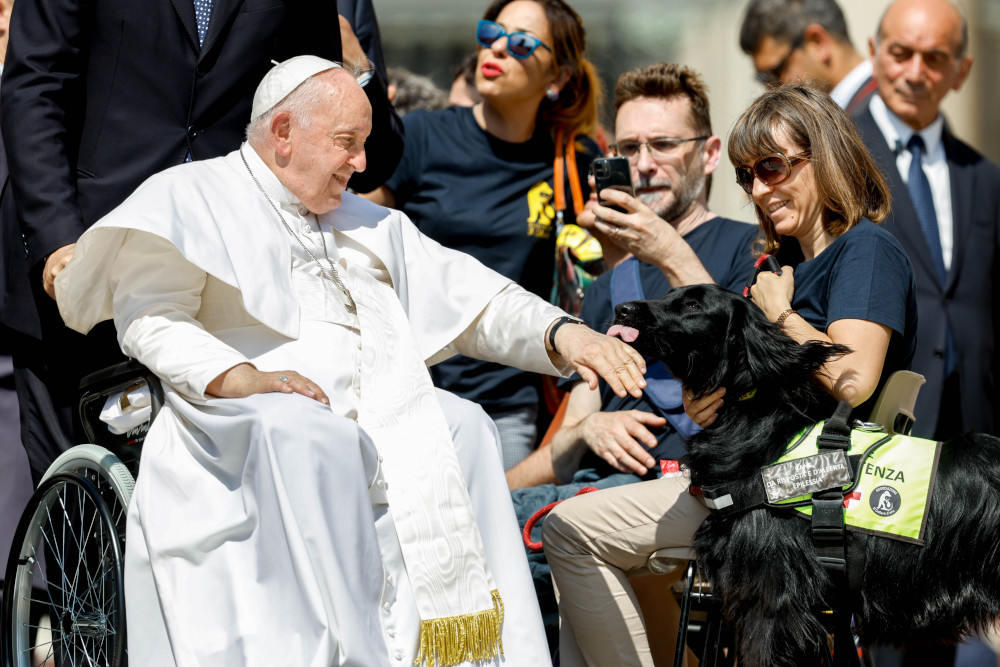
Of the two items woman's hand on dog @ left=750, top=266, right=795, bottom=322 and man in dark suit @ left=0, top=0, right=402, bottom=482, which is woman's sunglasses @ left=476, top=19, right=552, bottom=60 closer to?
man in dark suit @ left=0, top=0, right=402, bottom=482

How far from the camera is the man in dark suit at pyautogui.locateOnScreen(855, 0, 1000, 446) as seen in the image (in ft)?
17.2

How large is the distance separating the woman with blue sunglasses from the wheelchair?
1.70 metres

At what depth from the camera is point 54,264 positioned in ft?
11.7

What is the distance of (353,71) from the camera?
379 cm

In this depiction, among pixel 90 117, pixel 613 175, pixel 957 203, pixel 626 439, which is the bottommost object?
pixel 626 439

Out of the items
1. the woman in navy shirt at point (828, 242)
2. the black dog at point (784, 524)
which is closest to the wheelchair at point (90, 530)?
the black dog at point (784, 524)

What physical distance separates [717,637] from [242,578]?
1438 mm

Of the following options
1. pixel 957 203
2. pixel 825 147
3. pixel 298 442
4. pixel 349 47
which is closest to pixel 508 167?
pixel 349 47

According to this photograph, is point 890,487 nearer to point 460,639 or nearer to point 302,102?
point 460,639

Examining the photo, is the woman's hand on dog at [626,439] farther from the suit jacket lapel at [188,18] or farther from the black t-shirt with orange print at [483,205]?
the suit jacket lapel at [188,18]

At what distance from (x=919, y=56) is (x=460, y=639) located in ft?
12.6

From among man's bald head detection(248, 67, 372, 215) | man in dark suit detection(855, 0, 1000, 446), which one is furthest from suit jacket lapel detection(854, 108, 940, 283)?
man's bald head detection(248, 67, 372, 215)

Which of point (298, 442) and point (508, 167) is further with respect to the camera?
point (508, 167)

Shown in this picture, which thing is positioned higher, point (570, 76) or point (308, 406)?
point (570, 76)
